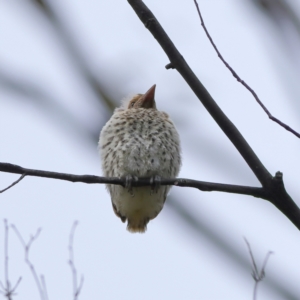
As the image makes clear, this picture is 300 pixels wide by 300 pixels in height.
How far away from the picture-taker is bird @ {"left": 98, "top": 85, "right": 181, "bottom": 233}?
17.0ft

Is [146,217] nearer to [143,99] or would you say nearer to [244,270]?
[143,99]

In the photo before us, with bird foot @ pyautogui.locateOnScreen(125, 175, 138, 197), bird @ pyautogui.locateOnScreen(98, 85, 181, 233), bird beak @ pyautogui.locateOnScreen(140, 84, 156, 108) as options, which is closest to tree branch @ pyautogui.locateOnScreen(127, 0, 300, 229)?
bird foot @ pyautogui.locateOnScreen(125, 175, 138, 197)

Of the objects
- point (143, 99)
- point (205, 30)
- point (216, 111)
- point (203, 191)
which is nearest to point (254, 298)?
point (203, 191)

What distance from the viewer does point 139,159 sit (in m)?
5.15

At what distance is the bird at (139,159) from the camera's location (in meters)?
5.18

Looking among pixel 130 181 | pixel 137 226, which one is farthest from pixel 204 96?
pixel 137 226

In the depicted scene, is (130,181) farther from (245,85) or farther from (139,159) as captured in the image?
(245,85)

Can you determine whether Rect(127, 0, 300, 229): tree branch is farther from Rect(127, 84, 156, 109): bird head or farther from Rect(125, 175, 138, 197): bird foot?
Rect(127, 84, 156, 109): bird head

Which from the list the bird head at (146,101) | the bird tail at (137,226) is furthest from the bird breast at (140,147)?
the bird tail at (137,226)

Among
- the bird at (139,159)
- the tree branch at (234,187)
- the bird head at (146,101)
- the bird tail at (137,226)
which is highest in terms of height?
the bird head at (146,101)

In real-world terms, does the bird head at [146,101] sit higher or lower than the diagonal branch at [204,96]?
higher

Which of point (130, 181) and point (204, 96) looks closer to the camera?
point (204, 96)

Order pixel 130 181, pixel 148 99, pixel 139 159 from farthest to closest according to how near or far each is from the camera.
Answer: pixel 148 99
pixel 139 159
pixel 130 181

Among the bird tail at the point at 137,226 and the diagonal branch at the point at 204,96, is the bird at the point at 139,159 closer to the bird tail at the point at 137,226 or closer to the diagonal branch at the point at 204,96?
the bird tail at the point at 137,226
